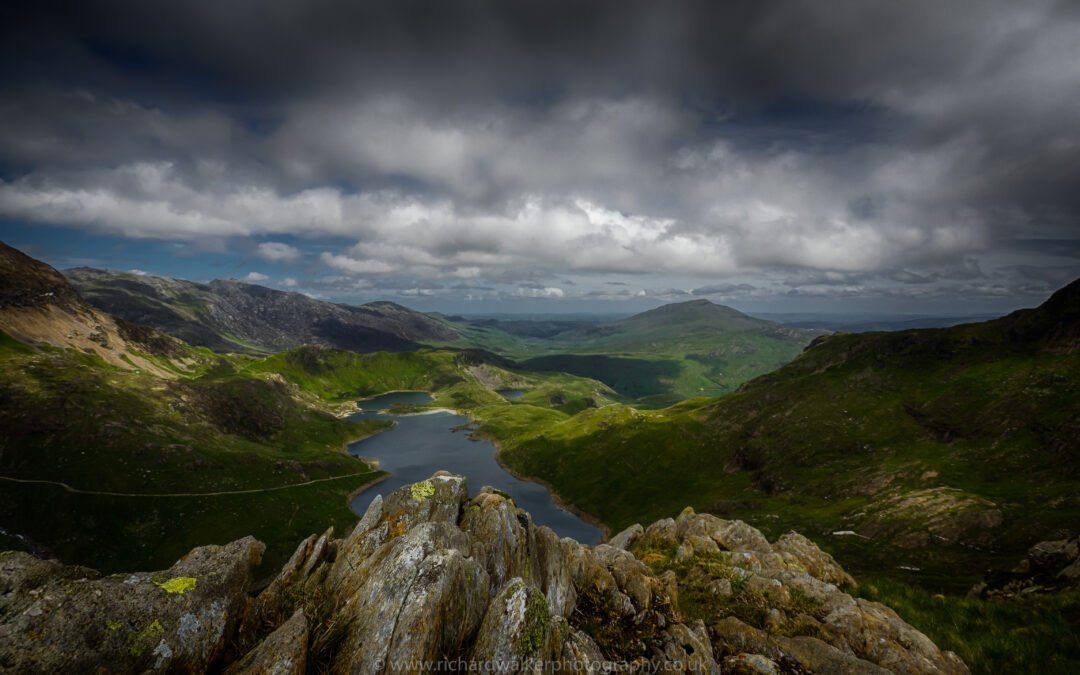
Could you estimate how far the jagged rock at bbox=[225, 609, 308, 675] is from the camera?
38.1 ft

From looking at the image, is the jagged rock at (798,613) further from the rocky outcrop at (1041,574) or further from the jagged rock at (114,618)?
the jagged rock at (114,618)

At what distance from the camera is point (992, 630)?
1864cm

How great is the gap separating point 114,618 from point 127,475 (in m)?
191

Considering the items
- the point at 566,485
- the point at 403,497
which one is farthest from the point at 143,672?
the point at 566,485

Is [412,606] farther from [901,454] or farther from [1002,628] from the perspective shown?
[901,454]

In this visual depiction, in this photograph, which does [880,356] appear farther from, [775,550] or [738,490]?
[775,550]

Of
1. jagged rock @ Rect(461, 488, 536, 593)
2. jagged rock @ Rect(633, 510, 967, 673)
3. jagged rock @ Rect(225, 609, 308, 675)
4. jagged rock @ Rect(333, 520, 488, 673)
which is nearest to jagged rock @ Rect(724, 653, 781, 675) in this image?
jagged rock @ Rect(633, 510, 967, 673)

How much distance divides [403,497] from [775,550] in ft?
98.9

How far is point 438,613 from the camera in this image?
1343 centimetres

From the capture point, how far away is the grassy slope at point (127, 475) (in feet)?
403

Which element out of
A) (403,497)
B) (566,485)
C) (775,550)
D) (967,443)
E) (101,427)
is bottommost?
(566,485)

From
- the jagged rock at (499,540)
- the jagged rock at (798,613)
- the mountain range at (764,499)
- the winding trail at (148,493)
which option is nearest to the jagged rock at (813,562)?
the jagged rock at (798,613)

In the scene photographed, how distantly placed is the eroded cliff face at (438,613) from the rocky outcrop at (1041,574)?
41.0 feet

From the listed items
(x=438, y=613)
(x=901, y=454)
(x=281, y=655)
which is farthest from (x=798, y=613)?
(x=901, y=454)
